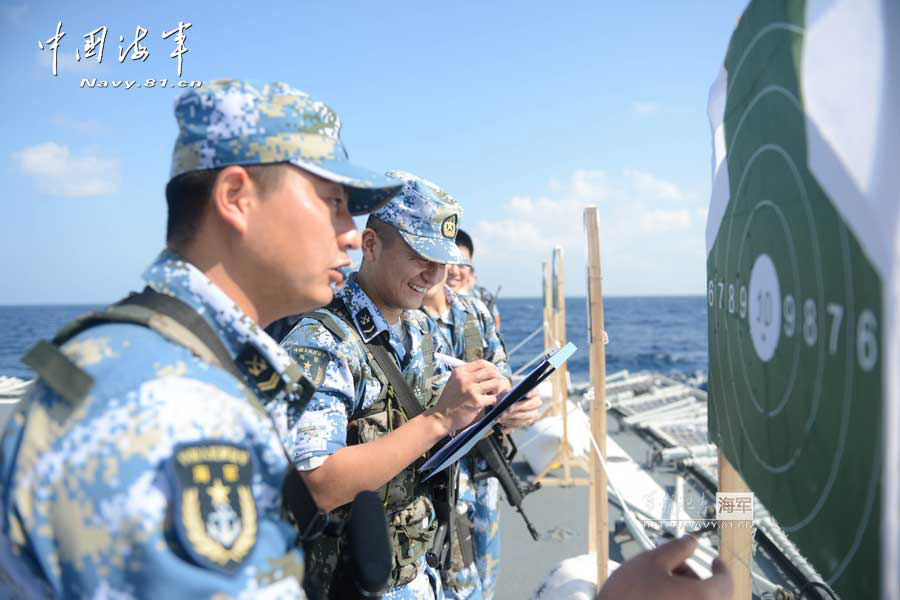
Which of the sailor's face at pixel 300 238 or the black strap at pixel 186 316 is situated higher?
the sailor's face at pixel 300 238

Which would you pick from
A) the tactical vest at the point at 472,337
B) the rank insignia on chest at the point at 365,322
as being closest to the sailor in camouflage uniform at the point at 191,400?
the rank insignia on chest at the point at 365,322

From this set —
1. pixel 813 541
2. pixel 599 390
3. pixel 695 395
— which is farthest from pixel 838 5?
pixel 695 395

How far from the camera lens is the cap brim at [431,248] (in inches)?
91.5

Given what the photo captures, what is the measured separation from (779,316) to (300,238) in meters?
0.93

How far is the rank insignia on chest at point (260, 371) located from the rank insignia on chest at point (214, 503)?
271 mm

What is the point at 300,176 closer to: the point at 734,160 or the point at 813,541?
the point at 734,160

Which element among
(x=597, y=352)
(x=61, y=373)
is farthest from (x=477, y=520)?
(x=61, y=373)

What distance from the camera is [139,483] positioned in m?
0.79

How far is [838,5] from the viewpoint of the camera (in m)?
0.79

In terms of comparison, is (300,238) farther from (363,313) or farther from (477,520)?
(477,520)

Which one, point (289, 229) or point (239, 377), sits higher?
point (289, 229)

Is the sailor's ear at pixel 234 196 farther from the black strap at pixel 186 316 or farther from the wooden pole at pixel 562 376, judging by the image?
the wooden pole at pixel 562 376

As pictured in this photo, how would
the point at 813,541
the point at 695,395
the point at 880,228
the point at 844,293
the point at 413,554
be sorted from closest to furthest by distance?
the point at 880,228 < the point at 844,293 < the point at 813,541 < the point at 413,554 < the point at 695,395

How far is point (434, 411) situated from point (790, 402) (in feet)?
3.74
